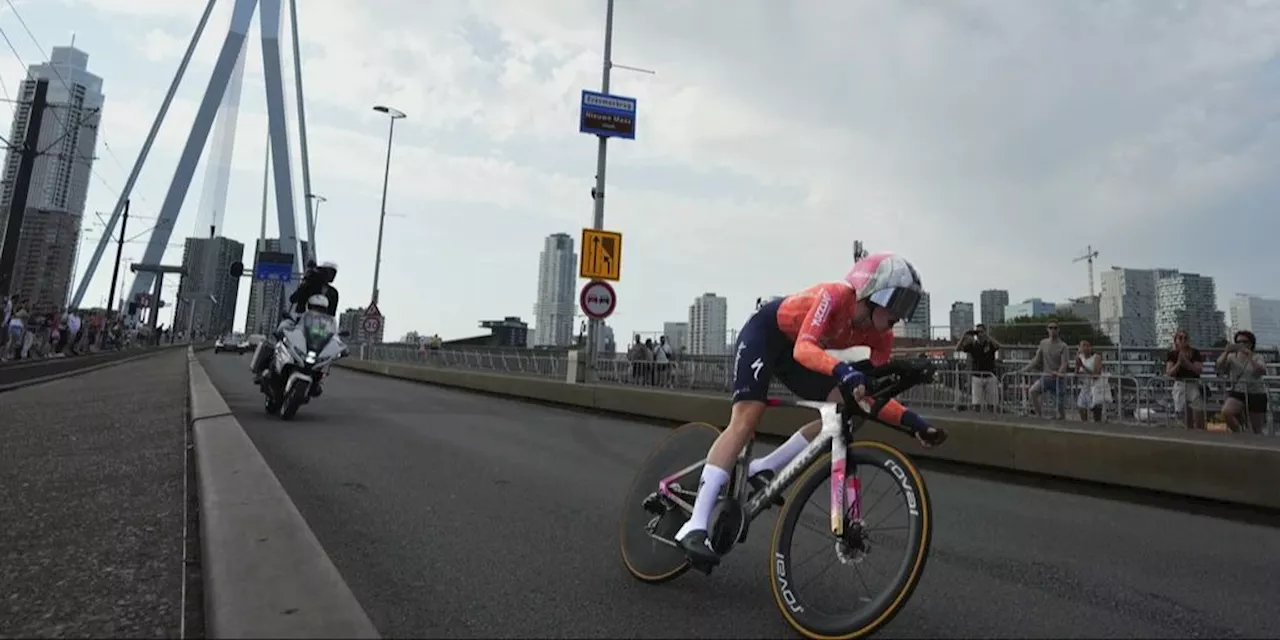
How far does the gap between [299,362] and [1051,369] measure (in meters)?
10.7

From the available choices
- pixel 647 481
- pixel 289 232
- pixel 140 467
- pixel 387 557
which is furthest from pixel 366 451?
pixel 289 232

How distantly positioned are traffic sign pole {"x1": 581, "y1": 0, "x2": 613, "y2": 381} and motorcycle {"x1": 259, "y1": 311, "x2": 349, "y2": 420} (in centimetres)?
656

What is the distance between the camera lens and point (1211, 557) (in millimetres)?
4188

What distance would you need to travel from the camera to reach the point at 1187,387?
27.7 ft

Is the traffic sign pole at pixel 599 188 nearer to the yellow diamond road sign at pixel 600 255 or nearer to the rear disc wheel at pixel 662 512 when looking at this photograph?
the yellow diamond road sign at pixel 600 255

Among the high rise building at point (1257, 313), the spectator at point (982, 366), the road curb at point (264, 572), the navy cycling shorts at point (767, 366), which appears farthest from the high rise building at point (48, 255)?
the high rise building at point (1257, 313)

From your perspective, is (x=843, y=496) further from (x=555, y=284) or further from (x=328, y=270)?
(x=555, y=284)

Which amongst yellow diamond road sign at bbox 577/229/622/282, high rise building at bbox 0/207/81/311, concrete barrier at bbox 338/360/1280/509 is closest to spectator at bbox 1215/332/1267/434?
concrete barrier at bbox 338/360/1280/509

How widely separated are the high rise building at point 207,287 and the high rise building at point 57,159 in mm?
12131

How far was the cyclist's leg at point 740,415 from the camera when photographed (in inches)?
116

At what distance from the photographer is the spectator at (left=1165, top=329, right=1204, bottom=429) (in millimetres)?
8344

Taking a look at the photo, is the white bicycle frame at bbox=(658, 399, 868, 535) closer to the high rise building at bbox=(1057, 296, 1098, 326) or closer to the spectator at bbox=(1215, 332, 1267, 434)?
the spectator at bbox=(1215, 332, 1267, 434)

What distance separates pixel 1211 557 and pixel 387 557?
473 cm

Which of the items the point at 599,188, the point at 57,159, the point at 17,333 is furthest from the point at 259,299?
the point at 599,188
